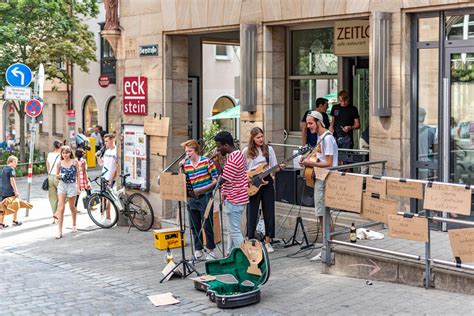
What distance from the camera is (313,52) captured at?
53.2 ft

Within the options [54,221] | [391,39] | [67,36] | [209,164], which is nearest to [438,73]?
[391,39]

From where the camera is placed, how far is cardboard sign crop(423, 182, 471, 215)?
8656 millimetres

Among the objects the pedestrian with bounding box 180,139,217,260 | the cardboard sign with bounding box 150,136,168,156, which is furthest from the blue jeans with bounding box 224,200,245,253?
the cardboard sign with bounding box 150,136,168,156

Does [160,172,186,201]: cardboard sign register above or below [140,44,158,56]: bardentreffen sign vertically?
below

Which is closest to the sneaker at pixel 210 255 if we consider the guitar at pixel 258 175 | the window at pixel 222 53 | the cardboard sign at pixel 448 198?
the guitar at pixel 258 175

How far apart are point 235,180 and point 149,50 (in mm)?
A: 5975

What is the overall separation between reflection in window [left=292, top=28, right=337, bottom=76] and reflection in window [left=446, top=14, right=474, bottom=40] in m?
4.73

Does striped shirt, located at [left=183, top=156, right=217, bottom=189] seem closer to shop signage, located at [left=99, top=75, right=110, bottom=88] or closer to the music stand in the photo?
the music stand

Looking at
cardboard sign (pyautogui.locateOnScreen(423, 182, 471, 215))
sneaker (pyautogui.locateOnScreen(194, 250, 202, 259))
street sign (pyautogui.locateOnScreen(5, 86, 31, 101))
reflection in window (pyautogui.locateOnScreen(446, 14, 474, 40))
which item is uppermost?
reflection in window (pyautogui.locateOnScreen(446, 14, 474, 40))

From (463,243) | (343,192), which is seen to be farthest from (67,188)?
(463,243)

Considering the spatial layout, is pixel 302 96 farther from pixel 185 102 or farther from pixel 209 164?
pixel 209 164

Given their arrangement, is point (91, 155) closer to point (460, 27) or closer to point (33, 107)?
point (33, 107)

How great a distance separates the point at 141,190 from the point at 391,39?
259 inches

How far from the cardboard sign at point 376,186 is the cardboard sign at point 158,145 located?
6325 millimetres
